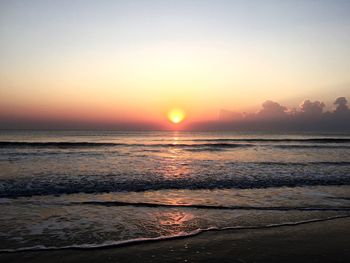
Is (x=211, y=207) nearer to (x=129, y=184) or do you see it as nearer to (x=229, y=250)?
(x=229, y=250)

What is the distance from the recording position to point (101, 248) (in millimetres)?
5227

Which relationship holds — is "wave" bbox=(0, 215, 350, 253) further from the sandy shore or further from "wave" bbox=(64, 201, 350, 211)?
"wave" bbox=(64, 201, 350, 211)

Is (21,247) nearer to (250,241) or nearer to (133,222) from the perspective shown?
(133,222)

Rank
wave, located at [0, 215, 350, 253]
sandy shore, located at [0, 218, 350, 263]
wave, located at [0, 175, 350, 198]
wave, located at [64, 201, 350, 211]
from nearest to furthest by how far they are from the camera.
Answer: sandy shore, located at [0, 218, 350, 263] < wave, located at [0, 215, 350, 253] < wave, located at [64, 201, 350, 211] < wave, located at [0, 175, 350, 198]

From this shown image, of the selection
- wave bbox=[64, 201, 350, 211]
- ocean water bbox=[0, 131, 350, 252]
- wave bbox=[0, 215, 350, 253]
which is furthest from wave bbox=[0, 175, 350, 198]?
wave bbox=[0, 215, 350, 253]

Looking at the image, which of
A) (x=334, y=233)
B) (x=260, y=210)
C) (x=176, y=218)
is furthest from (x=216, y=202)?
(x=334, y=233)

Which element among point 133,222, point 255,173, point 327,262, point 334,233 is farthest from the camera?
point 255,173

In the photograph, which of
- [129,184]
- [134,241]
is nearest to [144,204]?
[134,241]

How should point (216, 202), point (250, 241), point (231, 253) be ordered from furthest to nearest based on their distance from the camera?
point (216, 202), point (250, 241), point (231, 253)

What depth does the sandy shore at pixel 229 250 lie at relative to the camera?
4750mm

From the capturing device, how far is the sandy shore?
4.75 meters

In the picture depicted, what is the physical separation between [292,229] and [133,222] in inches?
132

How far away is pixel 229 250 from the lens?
5148mm

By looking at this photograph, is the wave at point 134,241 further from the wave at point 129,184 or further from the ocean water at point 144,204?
the wave at point 129,184
